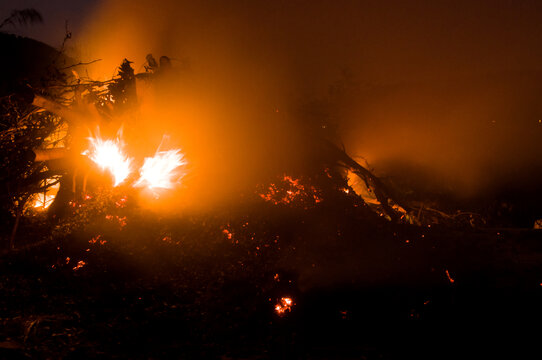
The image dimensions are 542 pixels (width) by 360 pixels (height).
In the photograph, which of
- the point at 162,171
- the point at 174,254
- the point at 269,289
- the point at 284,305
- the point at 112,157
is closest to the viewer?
the point at 284,305

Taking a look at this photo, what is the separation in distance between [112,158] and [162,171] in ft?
4.01

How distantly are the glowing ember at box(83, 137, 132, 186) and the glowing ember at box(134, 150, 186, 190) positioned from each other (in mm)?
402

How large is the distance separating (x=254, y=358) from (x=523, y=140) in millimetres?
19847

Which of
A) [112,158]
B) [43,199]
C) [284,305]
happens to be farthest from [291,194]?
[43,199]

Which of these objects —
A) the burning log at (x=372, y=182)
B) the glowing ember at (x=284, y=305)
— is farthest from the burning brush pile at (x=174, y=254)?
the burning log at (x=372, y=182)

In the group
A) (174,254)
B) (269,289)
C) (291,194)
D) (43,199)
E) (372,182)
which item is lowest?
(269,289)

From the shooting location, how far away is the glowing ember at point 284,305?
510cm

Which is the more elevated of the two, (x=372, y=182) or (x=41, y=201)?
(x=372, y=182)

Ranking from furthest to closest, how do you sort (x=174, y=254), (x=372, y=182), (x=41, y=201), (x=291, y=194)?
(x=372, y=182)
(x=41, y=201)
(x=291, y=194)
(x=174, y=254)

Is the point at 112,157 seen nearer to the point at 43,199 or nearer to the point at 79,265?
the point at 79,265

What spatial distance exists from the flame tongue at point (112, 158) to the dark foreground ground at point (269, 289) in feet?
4.29

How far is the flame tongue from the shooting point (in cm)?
802

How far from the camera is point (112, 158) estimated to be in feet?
26.8

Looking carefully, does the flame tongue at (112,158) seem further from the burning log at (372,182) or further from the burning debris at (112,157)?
the burning log at (372,182)
